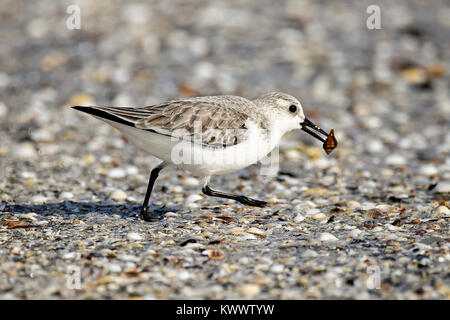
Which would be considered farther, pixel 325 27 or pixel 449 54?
pixel 325 27

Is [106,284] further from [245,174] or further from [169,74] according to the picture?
[169,74]

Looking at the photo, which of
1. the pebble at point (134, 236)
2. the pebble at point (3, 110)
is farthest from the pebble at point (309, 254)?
the pebble at point (3, 110)

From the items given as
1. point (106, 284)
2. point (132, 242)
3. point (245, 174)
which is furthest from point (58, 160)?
point (106, 284)

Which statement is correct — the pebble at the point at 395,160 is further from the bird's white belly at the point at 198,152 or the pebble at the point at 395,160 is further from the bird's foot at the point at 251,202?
the bird's white belly at the point at 198,152

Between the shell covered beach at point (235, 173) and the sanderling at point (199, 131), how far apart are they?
609 millimetres

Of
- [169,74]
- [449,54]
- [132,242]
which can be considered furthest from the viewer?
[449,54]

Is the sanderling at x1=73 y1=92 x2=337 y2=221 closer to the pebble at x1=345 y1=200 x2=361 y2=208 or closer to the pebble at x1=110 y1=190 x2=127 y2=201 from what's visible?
the pebble at x1=110 y1=190 x2=127 y2=201

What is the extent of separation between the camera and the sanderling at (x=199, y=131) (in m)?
5.45

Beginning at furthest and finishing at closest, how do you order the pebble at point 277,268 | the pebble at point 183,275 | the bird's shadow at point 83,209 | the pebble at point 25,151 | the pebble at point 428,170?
1. the pebble at point 25,151
2. the pebble at point 428,170
3. the bird's shadow at point 83,209
4. the pebble at point 277,268
5. the pebble at point 183,275

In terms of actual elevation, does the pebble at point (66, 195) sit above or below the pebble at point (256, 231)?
above

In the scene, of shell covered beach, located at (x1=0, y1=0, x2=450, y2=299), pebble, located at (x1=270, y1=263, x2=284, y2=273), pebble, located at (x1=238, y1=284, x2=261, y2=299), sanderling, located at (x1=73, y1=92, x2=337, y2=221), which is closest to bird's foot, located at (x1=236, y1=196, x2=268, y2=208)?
shell covered beach, located at (x1=0, y1=0, x2=450, y2=299)

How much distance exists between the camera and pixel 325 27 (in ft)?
40.4

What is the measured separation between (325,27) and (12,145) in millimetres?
6875

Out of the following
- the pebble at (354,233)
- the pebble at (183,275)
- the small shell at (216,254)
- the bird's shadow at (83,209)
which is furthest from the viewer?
the bird's shadow at (83,209)
